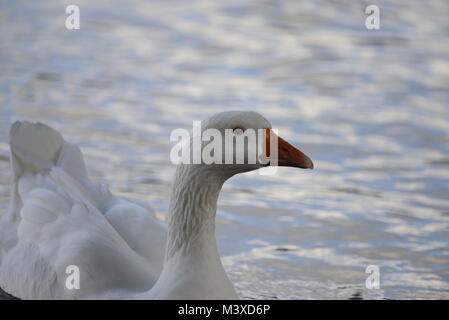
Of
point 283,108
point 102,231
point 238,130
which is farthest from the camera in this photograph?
point 283,108

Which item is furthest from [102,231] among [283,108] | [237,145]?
[283,108]

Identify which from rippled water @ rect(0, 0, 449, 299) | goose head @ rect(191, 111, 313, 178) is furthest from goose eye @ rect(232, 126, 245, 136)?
rippled water @ rect(0, 0, 449, 299)

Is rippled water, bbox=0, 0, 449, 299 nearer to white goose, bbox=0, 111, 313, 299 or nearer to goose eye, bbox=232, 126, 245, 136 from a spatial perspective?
white goose, bbox=0, 111, 313, 299

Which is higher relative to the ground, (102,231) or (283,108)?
(283,108)

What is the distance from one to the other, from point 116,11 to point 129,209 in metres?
7.29

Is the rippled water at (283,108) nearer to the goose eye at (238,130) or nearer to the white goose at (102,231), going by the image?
the white goose at (102,231)

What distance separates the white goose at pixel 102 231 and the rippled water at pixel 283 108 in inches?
42.0

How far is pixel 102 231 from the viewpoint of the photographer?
563 centimetres

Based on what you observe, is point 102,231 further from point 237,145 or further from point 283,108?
point 283,108

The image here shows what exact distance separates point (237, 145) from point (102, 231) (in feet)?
4.22

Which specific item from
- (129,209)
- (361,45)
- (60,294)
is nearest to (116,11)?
Result: (361,45)

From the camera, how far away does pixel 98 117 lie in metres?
9.45

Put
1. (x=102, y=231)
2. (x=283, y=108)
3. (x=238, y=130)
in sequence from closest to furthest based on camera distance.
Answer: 1. (x=238, y=130)
2. (x=102, y=231)
3. (x=283, y=108)

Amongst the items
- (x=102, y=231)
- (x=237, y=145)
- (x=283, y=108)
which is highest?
(x=283, y=108)
